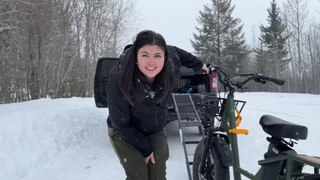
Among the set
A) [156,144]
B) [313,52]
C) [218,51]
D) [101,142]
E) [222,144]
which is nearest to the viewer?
[156,144]

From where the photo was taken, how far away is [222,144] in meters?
3.65

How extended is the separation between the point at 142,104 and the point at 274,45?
47.4 m

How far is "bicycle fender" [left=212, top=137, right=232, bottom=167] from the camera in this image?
353cm

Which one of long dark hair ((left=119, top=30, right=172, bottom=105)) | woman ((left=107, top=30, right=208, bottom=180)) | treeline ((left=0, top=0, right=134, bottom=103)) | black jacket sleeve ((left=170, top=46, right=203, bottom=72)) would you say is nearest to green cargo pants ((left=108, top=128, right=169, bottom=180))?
woman ((left=107, top=30, right=208, bottom=180))

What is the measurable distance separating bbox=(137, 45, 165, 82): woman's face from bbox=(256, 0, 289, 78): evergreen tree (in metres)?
46.7

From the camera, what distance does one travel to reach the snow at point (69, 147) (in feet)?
16.3

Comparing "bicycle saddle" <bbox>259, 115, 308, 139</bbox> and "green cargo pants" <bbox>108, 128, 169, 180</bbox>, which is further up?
"bicycle saddle" <bbox>259, 115, 308, 139</bbox>

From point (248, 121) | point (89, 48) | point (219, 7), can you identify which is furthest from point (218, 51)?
point (248, 121)

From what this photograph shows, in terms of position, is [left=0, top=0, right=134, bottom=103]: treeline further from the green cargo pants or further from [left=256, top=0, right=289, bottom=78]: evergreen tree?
[left=256, top=0, right=289, bottom=78]: evergreen tree

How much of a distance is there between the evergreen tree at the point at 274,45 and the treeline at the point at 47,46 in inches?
1084

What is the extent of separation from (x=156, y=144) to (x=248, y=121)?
5.68 m

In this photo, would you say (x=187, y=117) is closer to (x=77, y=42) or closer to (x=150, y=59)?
(x=150, y=59)

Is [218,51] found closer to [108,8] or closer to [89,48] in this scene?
[108,8]

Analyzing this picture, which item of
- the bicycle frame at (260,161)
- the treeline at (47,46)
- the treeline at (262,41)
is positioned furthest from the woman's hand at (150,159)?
the treeline at (262,41)
